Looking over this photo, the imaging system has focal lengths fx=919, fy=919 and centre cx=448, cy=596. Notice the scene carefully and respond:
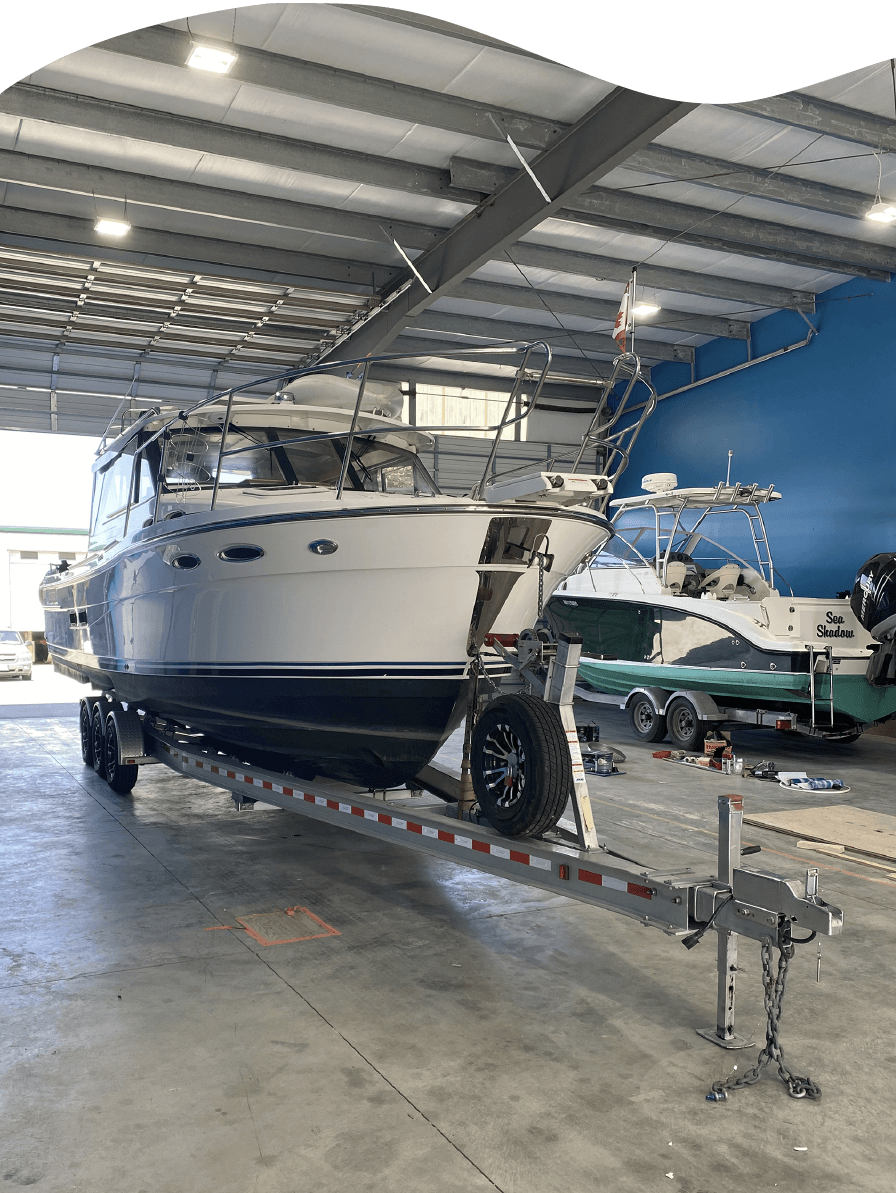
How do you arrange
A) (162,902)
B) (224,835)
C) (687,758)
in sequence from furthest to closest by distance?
(687,758)
(224,835)
(162,902)

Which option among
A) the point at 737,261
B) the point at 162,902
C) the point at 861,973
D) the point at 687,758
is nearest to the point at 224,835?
the point at 162,902

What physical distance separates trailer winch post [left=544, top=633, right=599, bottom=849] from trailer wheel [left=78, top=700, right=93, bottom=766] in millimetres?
4730

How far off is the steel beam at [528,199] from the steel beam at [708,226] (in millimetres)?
417

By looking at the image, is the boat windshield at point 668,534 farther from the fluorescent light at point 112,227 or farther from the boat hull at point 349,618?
the fluorescent light at point 112,227

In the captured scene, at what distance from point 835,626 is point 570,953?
574cm

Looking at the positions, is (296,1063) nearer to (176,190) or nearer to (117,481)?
(117,481)

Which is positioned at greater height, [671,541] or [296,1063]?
[671,541]

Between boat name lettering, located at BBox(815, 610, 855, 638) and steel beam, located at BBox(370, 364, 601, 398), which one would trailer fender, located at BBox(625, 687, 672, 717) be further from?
steel beam, located at BBox(370, 364, 601, 398)

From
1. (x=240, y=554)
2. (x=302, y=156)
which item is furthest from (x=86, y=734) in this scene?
(x=302, y=156)

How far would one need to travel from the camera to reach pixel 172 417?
5.66 metres

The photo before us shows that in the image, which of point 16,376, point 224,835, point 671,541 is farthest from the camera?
point 16,376

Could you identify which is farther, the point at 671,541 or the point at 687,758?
the point at 671,541

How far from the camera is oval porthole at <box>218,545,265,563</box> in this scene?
438cm

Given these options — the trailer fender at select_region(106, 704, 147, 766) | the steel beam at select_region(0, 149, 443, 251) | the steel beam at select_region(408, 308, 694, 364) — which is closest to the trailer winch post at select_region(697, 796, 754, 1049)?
the trailer fender at select_region(106, 704, 147, 766)
